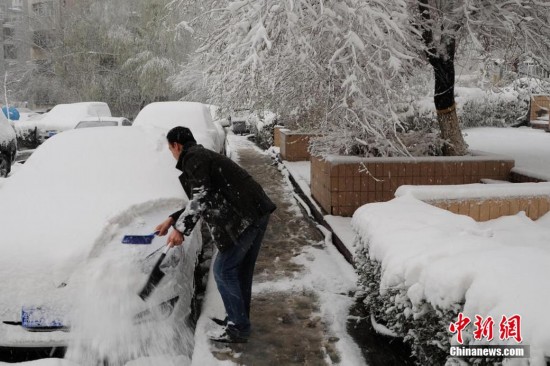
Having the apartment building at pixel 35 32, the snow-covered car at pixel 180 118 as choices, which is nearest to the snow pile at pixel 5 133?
the snow-covered car at pixel 180 118

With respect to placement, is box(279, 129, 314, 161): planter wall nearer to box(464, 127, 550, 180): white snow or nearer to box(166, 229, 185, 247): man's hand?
box(464, 127, 550, 180): white snow

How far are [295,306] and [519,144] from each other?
11248mm

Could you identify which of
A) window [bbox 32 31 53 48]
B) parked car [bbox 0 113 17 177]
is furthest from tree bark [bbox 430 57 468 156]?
window [bbox 32 31 53 48]

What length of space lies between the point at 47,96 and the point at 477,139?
3094cm

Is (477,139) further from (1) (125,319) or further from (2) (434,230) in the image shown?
(1) (125,319)

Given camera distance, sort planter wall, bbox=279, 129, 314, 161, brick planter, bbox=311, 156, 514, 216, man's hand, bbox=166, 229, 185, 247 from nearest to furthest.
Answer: man's hand, bbox=166, 229, 185, 247 → brick planter, bbox=311, 156, 514, 216 → planter wall, bbox=279, 129, 314, 161

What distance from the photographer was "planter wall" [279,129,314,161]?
14070 millimetres

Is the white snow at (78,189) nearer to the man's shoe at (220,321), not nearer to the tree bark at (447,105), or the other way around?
the man's shoe at (220,321)

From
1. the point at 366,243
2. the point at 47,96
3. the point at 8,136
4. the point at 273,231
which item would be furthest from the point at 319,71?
the point at 47,96

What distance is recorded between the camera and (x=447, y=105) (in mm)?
9047

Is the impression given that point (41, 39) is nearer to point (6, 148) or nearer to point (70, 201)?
point (6, 148)

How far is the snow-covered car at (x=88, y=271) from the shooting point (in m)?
3.64

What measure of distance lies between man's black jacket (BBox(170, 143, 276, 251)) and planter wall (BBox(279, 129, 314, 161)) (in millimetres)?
9747

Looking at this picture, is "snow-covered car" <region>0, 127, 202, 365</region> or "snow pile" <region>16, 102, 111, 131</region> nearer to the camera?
"snow-covered car" <region>0, 127, 202, 365</region>
